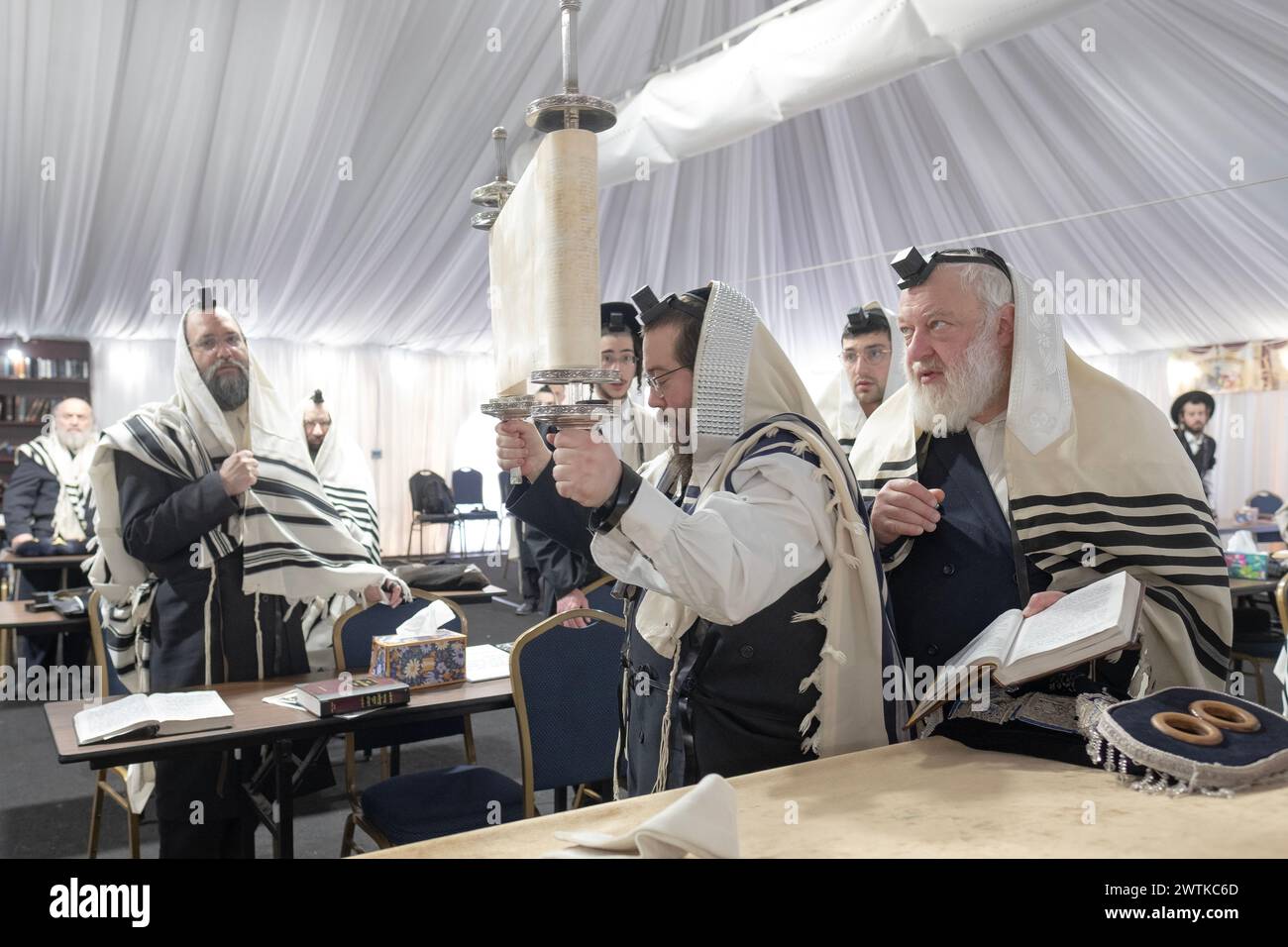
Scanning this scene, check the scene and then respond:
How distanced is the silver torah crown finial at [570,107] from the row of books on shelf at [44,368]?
1169cm

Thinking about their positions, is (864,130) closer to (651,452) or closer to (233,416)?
(651,452)

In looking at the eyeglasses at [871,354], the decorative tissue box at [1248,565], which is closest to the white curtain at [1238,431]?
the decorative tissue box at [1248,565]

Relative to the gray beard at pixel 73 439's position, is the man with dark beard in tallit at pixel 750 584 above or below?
below

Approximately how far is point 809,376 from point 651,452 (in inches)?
354

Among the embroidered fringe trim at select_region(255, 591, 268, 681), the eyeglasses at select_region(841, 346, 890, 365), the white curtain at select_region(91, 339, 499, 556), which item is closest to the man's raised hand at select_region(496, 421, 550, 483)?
the embroidered fringe trim at select_region(255, 591, 268, 681)

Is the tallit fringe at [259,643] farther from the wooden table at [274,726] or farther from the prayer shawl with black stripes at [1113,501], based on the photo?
the prayer shawl with black stripes at [1113,501]

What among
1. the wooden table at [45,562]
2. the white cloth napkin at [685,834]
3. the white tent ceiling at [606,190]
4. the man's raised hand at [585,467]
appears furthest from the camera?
the wooden table at [45,562]

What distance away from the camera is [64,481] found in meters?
6.73

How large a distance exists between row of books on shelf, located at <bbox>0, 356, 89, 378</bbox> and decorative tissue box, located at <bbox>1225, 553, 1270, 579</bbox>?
1161 centimetres

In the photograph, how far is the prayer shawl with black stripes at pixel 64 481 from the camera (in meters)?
6.62

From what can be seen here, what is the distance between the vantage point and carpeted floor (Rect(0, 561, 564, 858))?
366cm

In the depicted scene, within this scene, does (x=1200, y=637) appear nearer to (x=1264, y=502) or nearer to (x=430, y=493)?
(x=1264, y=502)
